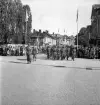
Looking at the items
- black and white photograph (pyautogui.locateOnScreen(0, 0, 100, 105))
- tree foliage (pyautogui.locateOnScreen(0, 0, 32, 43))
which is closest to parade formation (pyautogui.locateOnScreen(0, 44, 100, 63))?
black and white photograph (pyautogui.locateOnScreen(0, 0, 100, 105))

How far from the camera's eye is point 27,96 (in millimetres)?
7531

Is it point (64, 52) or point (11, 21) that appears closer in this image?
point (64, 52)

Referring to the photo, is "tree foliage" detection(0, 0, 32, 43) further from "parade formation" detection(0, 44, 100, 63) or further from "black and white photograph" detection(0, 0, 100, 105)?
"parade formation" detection(0, 44, 100, 63)

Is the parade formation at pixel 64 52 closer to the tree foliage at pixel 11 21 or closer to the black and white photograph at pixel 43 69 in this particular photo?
the black and white photograph at pixel 43 69

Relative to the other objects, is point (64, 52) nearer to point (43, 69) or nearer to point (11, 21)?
point (43, 69)

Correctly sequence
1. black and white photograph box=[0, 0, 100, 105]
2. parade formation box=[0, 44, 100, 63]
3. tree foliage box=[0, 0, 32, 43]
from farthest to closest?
tree foliage box=[0, 0, 32, 43], parade formation box=[0, 44, 100, 63], black and white photograph box=[0, 0, 100, 105]

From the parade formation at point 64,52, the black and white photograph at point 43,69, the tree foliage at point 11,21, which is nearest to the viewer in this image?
the black and white photograph at point 43,69

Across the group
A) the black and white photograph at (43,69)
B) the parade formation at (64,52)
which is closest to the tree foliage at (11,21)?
the black and white photograph at (43,69)

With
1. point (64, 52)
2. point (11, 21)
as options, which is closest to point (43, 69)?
point (64, 52)

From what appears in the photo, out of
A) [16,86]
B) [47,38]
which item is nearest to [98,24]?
[16,86]

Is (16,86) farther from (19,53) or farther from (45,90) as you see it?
(19,53)

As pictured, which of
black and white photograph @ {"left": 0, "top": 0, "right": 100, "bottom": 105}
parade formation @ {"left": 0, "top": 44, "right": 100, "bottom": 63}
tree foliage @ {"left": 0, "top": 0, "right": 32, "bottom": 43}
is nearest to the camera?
black and white photograph @ {"left": 0, "top": 0, "right": 100, "bottom": 105}

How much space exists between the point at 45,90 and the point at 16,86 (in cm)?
133

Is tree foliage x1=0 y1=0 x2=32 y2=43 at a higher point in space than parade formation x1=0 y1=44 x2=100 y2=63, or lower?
higher
